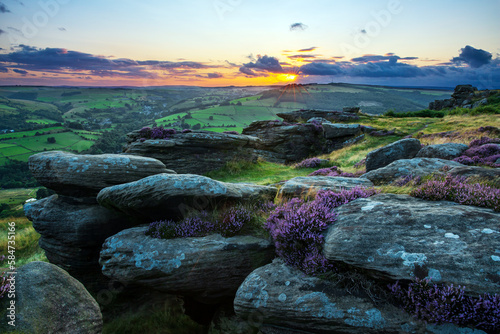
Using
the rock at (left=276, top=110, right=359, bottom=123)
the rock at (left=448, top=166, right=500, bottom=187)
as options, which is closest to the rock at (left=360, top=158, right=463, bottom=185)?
the rock at (left=448, top=166, right=500, bottom=187)

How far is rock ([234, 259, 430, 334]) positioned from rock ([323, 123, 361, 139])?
3012 cm

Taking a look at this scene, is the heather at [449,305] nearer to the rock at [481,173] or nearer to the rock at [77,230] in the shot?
the rock at [481,173]

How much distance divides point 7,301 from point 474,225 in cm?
1076

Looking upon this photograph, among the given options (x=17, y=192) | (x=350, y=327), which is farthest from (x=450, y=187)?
(x=17, y=192)

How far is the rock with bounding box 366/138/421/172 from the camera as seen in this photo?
15.8 meters

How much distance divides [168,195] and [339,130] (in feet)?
99.9

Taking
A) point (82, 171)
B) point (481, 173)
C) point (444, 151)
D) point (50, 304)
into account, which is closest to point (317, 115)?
point (444, 151)

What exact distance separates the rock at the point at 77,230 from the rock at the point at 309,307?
7.45 m

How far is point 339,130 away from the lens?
3438 centimetres

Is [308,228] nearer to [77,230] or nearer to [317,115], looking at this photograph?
[77,230]

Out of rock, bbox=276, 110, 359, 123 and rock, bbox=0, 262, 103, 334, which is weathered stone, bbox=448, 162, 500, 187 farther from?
rock, bbox=276, 110, 359, 123

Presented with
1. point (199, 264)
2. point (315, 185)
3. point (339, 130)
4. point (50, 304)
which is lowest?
point (50, 304)

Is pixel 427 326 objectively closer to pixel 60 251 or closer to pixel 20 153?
pixel 60 251

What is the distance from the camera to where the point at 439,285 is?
4.64 m
